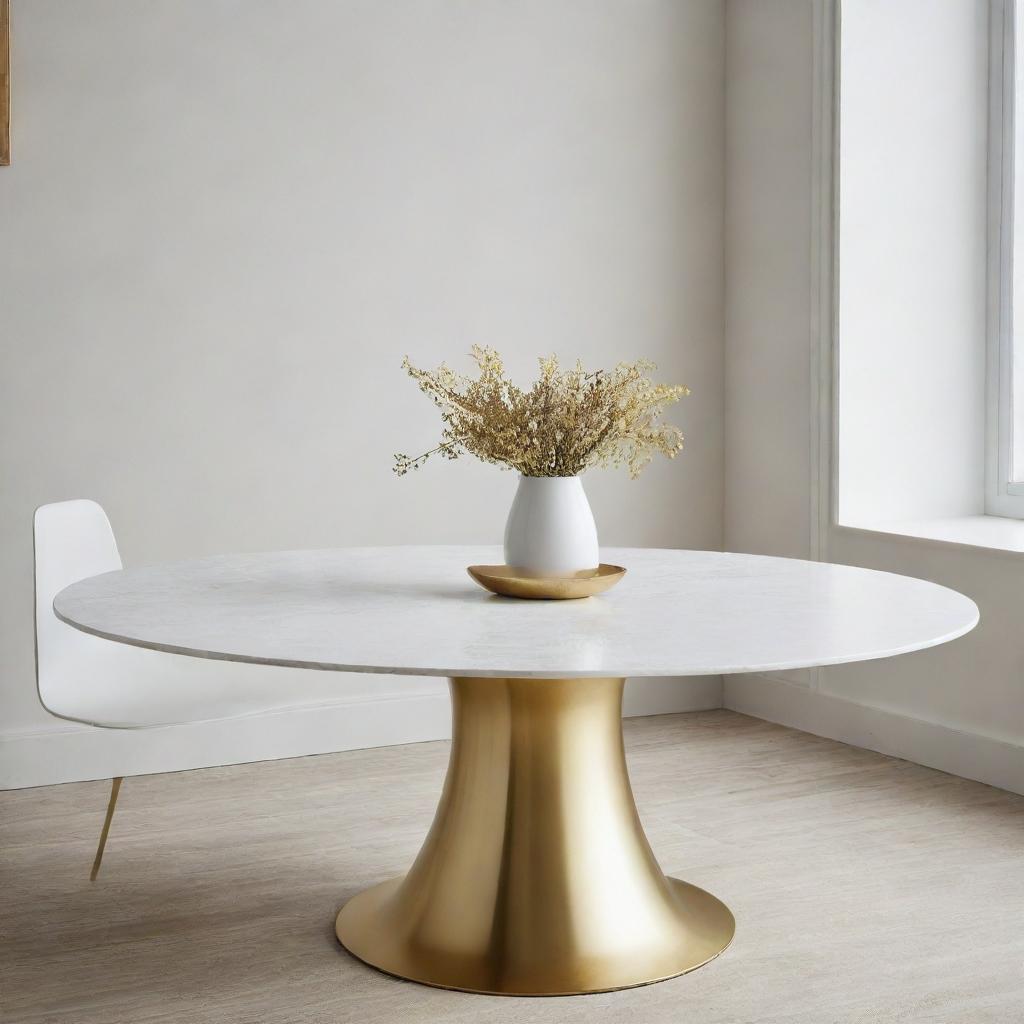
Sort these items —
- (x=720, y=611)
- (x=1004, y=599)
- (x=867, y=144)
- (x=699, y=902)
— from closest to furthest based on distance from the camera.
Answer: (x=720, y=611) → (x=699, y=902) → (x=1004, y=599) → (x=867, y=144)

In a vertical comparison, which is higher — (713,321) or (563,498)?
(713,321)

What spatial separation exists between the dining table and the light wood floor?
7 centimetres

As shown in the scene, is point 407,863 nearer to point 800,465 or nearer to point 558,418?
point 558,418

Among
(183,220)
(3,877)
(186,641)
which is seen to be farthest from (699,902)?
(183,220)

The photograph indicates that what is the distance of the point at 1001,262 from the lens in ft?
12.6

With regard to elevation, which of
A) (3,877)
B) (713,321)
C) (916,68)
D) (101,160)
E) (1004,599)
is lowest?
(3,877)

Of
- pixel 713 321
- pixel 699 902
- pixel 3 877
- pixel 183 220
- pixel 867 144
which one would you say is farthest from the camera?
pixel 713 321

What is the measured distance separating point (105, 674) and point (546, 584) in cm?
105

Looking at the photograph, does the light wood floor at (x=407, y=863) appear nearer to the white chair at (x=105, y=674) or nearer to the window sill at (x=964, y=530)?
the white chair at (x=105, y=674)

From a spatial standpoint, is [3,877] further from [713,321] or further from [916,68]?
[916,68]

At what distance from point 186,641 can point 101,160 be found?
211 cm

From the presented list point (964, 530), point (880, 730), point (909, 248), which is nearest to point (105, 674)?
point (880, 730)

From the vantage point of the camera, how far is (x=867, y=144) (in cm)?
376

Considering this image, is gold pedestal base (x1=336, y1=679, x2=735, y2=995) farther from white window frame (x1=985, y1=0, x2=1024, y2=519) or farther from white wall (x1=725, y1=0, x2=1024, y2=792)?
white window frame (x1=985, y1=0, x2=1024, y2=519)
